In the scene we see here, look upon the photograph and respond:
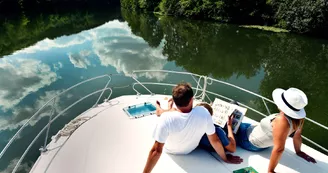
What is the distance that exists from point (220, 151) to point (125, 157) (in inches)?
44.3


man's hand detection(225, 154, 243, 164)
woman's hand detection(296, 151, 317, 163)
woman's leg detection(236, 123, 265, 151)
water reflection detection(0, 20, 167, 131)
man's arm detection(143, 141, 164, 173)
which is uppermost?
man's arm detection(143, 141, 164, 173)

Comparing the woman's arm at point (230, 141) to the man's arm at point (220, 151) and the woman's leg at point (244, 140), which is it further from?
the woman's leg at point (244, 140)

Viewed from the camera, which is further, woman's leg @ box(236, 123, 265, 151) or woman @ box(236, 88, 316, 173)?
woman's leg @ box(236, 123, 265, 151)

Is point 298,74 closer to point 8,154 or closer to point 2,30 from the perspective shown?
point 8,154

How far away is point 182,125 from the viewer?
2.78 meters

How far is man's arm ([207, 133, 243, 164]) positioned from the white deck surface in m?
0.06

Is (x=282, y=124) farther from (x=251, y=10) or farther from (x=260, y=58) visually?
(x=251, y=10)

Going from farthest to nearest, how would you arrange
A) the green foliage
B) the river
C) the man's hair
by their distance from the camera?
the green foliage < the river < the man's hair

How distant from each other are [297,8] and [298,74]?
12.1 meters

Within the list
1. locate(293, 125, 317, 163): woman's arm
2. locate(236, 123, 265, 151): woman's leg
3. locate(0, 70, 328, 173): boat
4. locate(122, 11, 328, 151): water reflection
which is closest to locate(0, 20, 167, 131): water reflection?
locate(122, 11, 328, 151): water reflection

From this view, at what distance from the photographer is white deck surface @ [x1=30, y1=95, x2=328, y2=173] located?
3121mm

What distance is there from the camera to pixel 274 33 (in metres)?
22.3

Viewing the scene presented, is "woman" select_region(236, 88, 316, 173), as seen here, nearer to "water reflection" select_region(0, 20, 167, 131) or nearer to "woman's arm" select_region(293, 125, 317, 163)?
"woman's arm" select_region(293, 125, 317, 163)

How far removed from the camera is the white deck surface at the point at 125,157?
3121 mm
